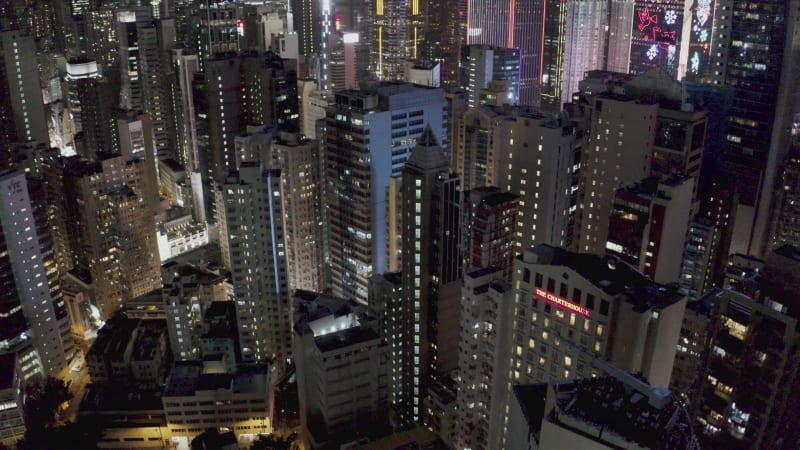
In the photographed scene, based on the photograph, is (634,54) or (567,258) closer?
(567,258)

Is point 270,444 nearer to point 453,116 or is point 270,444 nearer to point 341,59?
point 453,116

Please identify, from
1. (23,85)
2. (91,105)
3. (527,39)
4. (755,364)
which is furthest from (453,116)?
(91,105)

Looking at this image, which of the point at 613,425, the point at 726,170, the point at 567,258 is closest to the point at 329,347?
the point at 567,258

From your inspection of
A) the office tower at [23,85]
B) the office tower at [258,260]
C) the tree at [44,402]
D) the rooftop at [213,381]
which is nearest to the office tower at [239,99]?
the office tower at [23,85]

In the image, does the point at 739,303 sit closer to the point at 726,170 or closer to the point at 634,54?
the point at 726,170

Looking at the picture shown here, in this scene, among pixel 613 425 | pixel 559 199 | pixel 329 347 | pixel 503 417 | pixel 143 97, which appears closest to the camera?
pixel 613 425

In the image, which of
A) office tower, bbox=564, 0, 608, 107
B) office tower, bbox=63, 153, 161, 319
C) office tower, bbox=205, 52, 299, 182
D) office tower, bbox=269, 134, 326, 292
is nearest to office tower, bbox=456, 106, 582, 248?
office tower, bbox=269, 134, 326, 292

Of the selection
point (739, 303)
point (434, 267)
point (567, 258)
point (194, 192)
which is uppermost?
point (567, 258)
